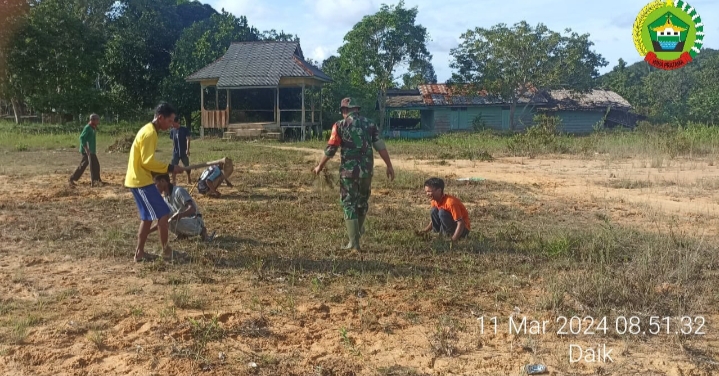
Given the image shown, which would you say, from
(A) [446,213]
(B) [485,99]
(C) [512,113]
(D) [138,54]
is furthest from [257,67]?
(A) [446,213]

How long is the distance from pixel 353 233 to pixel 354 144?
0.92m

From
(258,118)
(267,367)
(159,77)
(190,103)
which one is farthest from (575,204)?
(159,77)

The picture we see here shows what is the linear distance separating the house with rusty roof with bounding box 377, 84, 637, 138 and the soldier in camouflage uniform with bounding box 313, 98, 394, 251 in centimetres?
2855

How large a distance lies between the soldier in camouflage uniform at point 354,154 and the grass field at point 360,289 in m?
0.54

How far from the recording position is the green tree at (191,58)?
33.1m

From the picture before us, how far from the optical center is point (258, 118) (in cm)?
3112

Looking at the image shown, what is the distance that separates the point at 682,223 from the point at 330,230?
456 centimetres

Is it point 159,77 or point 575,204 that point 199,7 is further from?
point 575,204

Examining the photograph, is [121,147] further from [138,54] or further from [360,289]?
[138,54]

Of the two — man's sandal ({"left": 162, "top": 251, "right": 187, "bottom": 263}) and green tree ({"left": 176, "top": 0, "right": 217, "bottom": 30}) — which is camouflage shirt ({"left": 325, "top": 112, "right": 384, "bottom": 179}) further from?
green tree ({"left": 176, "top": 0, "right": 217, "bottom": 30})

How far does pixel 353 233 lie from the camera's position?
6.11 metres

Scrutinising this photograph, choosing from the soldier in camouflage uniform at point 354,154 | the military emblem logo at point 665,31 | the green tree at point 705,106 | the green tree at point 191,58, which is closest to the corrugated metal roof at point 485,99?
the green tree at point 705,106

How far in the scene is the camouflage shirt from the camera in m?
5.97

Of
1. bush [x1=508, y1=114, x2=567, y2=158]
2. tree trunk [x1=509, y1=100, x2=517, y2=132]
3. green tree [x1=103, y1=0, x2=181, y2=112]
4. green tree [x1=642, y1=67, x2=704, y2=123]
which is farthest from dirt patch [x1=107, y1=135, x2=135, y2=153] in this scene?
green tree [x1=642, y1=67, x2=704, y2=123]
